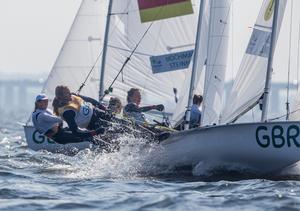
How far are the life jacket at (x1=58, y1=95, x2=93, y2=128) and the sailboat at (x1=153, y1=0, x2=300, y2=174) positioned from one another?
122cm

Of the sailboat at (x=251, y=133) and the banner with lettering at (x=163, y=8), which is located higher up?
the banner with lettering at (x=163, y=8)

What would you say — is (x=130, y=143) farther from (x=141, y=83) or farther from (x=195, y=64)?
(x=141, y=83)

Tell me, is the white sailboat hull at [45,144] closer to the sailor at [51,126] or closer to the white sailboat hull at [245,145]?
the sailor at [51,126]

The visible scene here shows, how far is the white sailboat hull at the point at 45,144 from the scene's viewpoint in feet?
58.2

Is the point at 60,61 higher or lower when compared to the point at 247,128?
higher

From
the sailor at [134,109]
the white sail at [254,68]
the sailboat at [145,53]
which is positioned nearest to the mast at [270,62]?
the white sail at [254,68]


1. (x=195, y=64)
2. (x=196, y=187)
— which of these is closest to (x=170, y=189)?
(x=196, y=187)

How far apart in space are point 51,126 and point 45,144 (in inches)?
216

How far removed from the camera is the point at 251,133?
11961mm

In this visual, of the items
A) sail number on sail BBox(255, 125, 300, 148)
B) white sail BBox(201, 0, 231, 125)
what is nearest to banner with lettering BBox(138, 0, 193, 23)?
white sail BBox(201, 0, 231, 125)

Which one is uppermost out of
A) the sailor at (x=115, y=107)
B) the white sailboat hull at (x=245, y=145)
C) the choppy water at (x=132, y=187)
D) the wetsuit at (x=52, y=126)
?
the sailor at (x=115, y=107)

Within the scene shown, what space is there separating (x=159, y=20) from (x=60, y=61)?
336cm

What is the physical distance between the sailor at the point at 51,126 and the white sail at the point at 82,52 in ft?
24.2

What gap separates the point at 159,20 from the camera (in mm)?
18719
